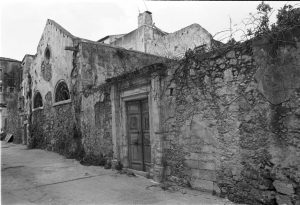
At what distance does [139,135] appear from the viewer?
7270 mm

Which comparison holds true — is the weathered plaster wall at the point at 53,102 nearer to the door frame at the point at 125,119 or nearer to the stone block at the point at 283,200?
the door frame at the point at 125,119

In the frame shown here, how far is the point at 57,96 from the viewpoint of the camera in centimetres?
1295

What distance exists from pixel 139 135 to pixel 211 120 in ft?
8.74

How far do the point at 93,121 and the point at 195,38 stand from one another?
8014 millimetres

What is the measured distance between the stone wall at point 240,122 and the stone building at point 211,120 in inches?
0.6

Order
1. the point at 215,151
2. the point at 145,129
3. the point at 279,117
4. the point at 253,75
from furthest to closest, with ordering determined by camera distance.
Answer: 1. the point at 145,129
2. the point at 215,151
3. the point at 253,75
4. the point at 279,117

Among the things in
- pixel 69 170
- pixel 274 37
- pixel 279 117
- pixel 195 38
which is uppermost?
pixel 195 38

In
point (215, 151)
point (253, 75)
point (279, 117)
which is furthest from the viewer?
point (215, 151)

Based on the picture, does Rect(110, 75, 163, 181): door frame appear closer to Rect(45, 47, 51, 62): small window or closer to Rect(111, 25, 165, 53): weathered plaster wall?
Rect(45, 47, 51, 62): small window

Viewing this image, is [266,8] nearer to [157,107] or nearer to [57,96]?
[157,107]

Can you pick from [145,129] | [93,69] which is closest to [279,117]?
[145,129]

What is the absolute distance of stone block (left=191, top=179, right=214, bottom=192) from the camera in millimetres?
5098

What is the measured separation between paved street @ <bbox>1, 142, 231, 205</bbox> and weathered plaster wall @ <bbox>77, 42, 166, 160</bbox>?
111 centimetres

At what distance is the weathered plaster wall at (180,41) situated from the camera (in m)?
14.2
